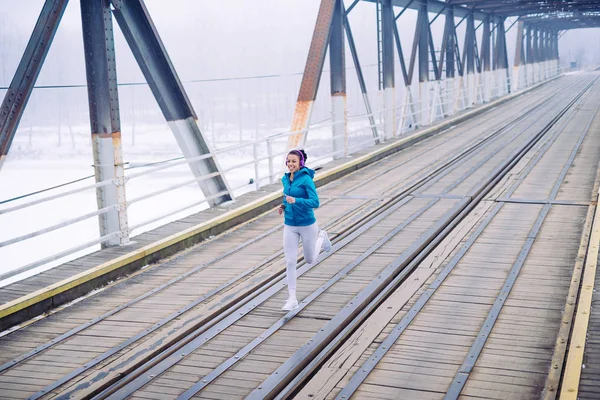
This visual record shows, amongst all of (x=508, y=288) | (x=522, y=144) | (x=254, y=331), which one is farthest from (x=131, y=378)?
(x=522, y=144)

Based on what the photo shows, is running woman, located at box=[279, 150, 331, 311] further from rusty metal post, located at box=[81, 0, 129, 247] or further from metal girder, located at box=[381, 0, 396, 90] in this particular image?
metal girder, located at box=[381, 0, 396, 90]

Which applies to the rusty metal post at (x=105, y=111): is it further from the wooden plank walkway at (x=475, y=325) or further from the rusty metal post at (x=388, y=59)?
the rusty metal post at (x=388, y=59)

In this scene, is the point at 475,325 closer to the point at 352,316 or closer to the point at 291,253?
the point at 352,316

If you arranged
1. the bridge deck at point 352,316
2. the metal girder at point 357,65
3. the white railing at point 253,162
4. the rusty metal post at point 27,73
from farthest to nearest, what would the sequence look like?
the metal girder at point 357,65 → the rusty metal post at point 27,73 → the white railing at point 253,162 → the bridge deck at point 352,316

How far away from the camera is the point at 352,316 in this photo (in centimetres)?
748

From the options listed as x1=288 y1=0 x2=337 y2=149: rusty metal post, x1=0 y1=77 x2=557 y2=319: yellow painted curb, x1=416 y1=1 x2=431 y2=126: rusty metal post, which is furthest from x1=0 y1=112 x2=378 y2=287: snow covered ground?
x1=416 y1=1 x2=431 y2=126: rusty metal post

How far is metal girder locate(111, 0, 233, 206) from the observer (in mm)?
10672

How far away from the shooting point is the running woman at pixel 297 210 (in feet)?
24.3

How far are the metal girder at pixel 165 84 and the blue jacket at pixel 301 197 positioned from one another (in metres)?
4.46

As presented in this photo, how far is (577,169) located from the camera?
651 inches

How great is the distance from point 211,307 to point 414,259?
3.10 meters

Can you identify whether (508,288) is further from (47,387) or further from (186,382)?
(47,387)

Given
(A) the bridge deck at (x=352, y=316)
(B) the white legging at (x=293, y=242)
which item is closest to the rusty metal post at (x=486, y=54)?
(A) the bridge deck at (x=352, y=316)

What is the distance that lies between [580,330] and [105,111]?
6.77m
